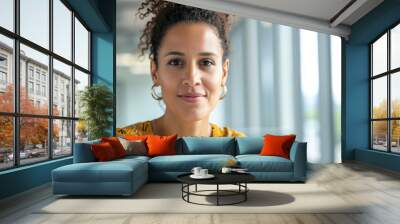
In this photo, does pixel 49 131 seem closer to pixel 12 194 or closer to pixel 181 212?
pixel 12 194

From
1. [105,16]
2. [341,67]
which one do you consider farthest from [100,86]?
[341,67]

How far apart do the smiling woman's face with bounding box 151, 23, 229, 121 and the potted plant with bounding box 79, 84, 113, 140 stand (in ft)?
3.96

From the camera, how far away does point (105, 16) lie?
847cm

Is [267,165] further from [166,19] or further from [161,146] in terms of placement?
[166,19]

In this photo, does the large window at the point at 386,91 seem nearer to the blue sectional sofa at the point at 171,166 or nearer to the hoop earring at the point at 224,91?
the blue sectional sofa at the point at 171,166

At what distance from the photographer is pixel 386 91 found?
8453mm

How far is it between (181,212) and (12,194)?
2.36 metres

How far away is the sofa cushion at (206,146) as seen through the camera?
696 centimetres

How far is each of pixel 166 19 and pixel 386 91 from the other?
5.04 m

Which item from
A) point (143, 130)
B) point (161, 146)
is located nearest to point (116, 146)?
point (161, 146)

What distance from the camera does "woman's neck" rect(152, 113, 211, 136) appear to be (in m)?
8.34

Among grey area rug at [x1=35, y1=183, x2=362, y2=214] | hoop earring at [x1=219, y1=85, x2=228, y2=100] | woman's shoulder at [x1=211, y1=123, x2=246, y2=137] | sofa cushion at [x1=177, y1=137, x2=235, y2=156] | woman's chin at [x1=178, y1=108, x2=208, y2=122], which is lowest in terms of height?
grey area rug at [x1=35, y1=183, x2=362, y2=214]

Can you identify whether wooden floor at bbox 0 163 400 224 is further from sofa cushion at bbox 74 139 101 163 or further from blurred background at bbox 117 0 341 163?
Answer: blurred background at bbox 117 0 341 163

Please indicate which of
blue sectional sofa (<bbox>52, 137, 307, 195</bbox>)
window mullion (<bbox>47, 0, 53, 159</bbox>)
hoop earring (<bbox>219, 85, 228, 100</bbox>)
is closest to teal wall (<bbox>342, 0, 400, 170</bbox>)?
hoop earring (<bbox>219, 85, 228, 100</bbox>)
